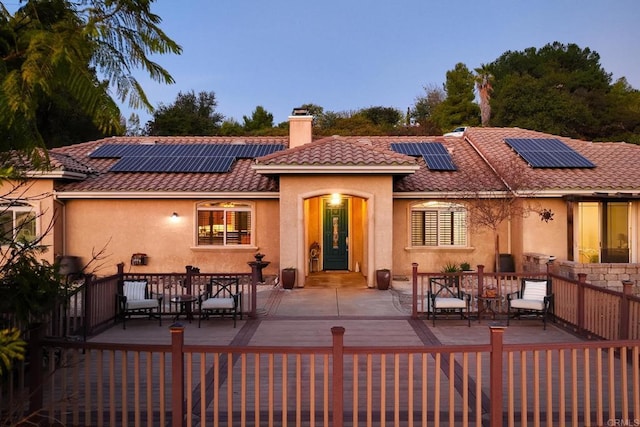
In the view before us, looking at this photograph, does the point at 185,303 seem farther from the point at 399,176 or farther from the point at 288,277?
the point at 399,176

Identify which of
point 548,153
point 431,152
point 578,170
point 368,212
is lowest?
point 368,212

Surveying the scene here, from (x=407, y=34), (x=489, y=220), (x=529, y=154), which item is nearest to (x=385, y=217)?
(x=489, y=220)

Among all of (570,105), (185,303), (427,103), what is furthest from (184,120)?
(185,303)

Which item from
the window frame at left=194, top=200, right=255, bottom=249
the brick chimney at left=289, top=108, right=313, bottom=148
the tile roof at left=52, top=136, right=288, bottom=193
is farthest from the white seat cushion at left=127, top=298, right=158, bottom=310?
the brick chimney at left=289, top=108, right=313, bottom=148

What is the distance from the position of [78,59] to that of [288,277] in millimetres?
11499

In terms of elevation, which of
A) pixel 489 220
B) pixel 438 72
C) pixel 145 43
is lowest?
pixel 489 220

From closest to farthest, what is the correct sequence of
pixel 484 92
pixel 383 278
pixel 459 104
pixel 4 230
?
pixel 4 230
pixel 383 278
pixel 484 92
pixel 459 104

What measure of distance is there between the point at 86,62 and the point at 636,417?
5.82 meters

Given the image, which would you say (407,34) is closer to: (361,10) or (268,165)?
(361,10)

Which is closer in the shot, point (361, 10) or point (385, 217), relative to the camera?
point (385, 217)

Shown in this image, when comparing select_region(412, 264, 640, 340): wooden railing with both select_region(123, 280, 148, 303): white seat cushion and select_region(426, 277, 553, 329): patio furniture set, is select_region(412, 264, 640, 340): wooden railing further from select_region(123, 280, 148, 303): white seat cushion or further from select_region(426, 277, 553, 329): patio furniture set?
select_region(123, 280, 148, 303): white seat cushion

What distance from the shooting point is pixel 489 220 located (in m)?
14.6

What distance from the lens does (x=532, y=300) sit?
34.0 feet

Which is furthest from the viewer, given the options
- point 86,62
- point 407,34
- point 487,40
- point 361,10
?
point 487,40
